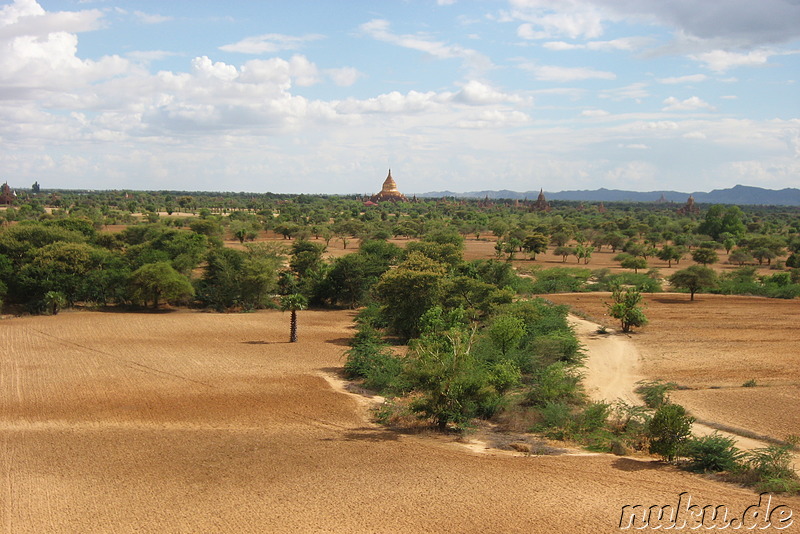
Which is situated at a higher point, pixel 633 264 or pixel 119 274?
pixel 633 264

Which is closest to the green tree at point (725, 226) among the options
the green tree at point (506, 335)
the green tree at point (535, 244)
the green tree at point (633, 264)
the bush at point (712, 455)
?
the green tree at point (633, 264)

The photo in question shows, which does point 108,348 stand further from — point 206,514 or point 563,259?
point 563,259

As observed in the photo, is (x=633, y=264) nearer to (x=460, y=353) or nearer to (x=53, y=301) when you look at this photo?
(x=460, y=353)

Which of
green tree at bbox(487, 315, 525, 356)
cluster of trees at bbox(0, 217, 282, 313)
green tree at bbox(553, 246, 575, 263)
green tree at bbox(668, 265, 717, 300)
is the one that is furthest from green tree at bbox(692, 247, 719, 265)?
green tree at bbox(487, 315, 525, 356)

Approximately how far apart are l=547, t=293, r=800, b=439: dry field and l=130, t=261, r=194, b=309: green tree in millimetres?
28546

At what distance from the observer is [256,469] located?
17078mm

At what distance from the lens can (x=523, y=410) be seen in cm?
2288

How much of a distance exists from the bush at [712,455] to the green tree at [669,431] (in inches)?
12.3

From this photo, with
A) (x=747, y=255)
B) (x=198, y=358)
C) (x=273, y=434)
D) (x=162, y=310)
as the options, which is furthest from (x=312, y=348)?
(x=747, y=255)

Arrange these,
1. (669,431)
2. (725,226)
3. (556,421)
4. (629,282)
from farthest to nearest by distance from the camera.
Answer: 1. (725,226)
2. (629,282)
3. (556,421)
4. (669,431)

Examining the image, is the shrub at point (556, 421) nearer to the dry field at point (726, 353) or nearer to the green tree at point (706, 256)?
the dry field at point (726, 353)

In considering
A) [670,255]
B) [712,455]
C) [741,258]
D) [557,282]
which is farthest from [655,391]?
[741,258]

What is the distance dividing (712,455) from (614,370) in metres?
12.4

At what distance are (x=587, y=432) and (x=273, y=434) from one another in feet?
34.1
